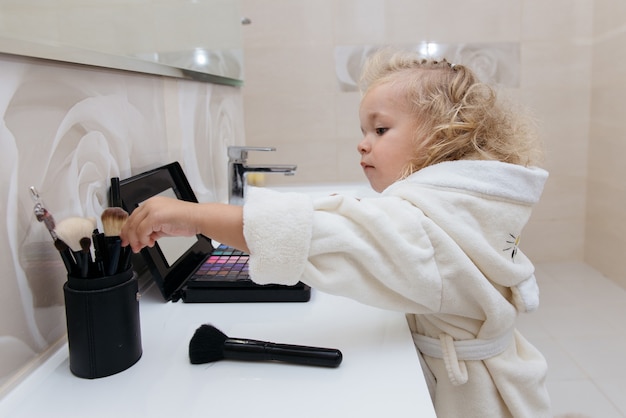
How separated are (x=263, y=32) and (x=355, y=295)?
1873mm

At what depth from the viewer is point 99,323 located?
1.77ft

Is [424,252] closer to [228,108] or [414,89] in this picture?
[414,89]

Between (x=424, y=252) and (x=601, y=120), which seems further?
(x=601, y=120)

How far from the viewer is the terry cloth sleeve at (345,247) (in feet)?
1.87

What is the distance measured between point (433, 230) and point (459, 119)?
22cm

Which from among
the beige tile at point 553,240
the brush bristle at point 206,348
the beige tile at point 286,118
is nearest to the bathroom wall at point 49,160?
the brush bristle at point 206,348

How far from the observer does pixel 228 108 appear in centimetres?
157

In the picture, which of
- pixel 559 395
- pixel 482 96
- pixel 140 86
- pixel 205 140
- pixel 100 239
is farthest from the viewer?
pixel 559 395

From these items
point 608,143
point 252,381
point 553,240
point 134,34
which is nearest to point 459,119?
point 252,381

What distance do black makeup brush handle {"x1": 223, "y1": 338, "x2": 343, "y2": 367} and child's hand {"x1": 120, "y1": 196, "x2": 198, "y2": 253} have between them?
5.3 inches

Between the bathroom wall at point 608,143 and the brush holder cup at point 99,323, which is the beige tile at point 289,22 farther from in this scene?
the brush holder cup at point 99,323

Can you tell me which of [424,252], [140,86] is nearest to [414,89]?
[424,252]

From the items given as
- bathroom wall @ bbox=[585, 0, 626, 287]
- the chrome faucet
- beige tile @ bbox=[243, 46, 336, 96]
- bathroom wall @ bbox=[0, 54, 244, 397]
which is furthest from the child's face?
bathroom wall @ bbox=[585, 0, 626, 287]

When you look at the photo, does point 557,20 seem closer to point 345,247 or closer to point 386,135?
point 386,135
